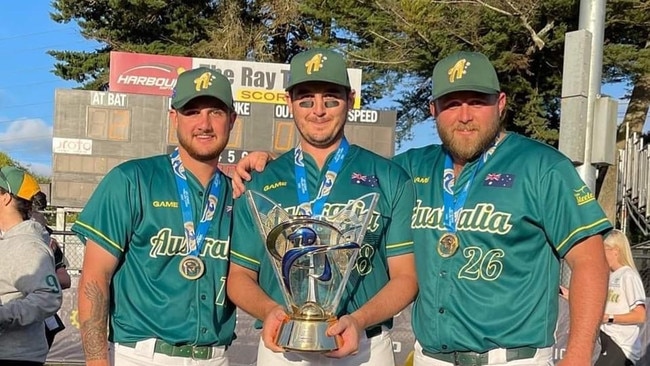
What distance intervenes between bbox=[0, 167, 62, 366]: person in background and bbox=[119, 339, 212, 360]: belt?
1.02 m

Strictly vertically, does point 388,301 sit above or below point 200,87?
below

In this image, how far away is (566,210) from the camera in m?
3.53

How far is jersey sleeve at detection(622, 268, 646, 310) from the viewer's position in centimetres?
738

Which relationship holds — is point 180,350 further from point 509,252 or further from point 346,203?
point 509,252

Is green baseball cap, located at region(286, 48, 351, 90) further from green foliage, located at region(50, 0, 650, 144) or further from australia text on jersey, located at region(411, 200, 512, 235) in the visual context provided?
green foliage, located at region(50, 0, 650, 144)

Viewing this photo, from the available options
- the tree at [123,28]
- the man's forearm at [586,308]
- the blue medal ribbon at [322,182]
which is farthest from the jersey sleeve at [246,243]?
the tree at [123,28]

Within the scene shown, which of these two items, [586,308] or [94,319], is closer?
[586,308]

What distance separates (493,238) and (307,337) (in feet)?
3.16

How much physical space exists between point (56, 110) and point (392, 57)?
10552 mm

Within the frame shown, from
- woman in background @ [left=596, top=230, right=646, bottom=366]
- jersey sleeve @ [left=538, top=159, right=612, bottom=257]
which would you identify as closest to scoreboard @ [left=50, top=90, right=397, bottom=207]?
woman in background @ [left=596, top=230, right=646, bottom=366]

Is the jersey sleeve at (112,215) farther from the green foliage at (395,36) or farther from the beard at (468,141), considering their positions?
the green foliage at (395,36)

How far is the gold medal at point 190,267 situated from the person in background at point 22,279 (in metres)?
1.25

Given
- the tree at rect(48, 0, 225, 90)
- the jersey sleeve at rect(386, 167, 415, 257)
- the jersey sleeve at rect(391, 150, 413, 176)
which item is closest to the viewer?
the jersey sleeve at rect(386, 167, 415, 257)

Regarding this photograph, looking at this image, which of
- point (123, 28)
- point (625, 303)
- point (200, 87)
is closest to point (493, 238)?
point (200, 87)
